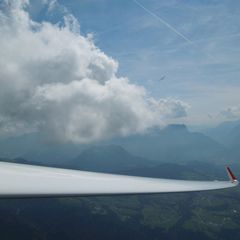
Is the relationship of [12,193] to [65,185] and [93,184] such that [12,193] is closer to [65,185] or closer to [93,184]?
[65,185]

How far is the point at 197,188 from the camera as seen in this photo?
18.9m

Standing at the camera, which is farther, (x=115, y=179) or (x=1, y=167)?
(x=115, y=179)

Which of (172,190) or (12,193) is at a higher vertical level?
(172,190)

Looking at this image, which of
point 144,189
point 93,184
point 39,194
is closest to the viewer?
point 39,194

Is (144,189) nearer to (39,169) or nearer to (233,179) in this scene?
(39,169)

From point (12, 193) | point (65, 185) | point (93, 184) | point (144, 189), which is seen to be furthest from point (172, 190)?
point (12, 193)

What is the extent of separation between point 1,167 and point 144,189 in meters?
7.63

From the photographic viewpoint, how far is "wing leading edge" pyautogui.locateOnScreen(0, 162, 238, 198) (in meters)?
11.1

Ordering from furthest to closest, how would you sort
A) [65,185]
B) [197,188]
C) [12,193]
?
[197,188] < [65,185] < [12,193]

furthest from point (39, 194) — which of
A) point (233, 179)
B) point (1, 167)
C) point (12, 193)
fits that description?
point (233, 179)

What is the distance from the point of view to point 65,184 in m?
13.3

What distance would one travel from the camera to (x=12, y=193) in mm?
10172

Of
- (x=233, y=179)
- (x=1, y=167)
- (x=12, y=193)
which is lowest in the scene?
(x=12, y=193)

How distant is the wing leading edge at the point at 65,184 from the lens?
11109mm
